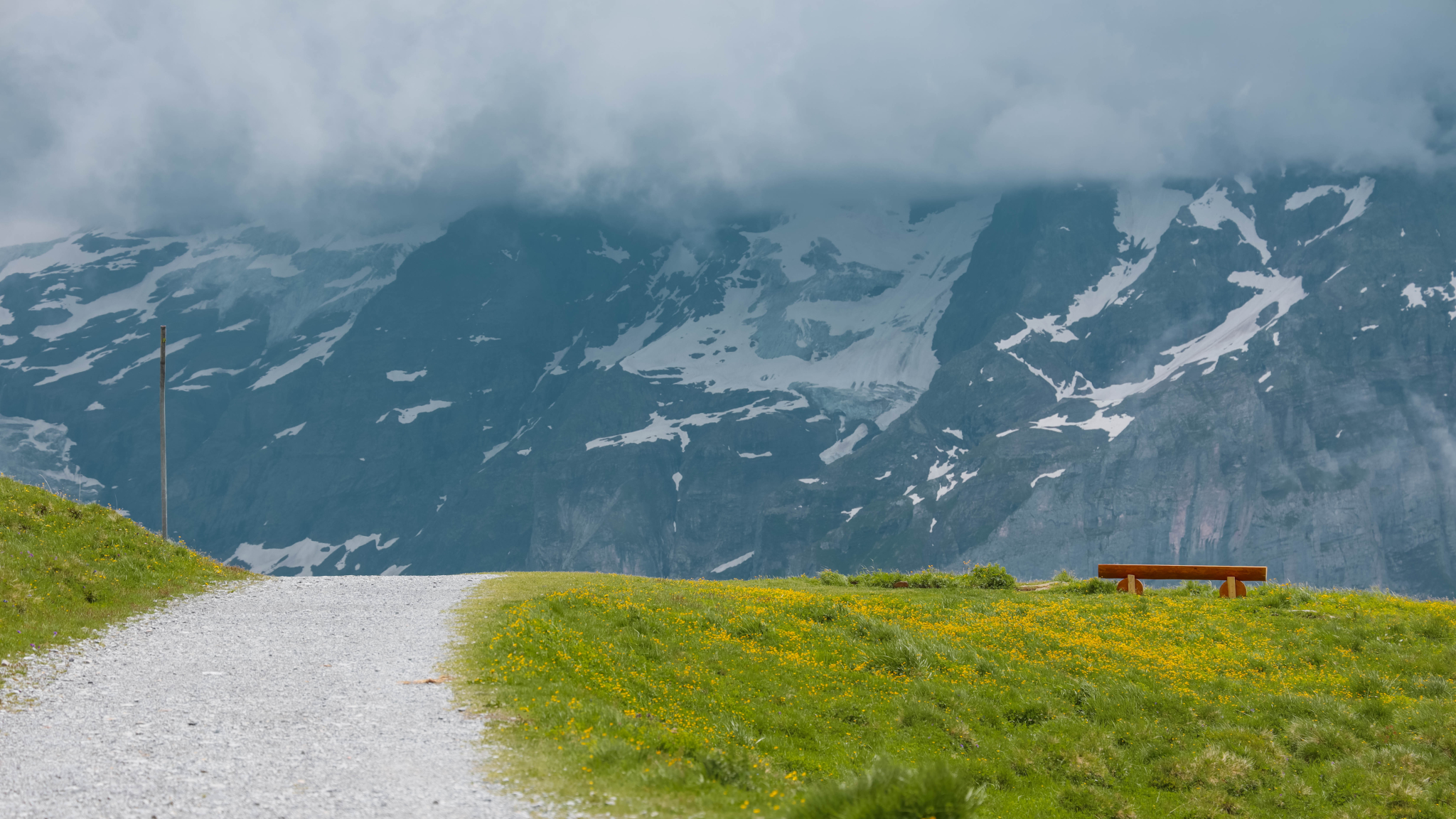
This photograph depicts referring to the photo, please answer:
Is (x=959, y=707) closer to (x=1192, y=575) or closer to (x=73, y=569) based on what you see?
(x=1192, y=575)

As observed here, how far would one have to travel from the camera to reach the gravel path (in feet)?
38.9

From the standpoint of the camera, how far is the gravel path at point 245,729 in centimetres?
1186

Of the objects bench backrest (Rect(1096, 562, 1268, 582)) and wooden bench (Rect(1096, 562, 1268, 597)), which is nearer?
wooden bench (Rect(1096, 562, 1268, 597))

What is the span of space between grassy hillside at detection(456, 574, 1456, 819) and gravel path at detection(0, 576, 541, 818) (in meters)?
1.07

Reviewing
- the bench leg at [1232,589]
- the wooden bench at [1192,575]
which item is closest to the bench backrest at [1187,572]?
the wooden bench at [1192,575]

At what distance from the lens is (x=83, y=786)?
40.0 feet

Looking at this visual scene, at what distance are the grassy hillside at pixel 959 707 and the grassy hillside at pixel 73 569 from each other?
8.62 meters

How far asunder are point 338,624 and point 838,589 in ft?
62.8

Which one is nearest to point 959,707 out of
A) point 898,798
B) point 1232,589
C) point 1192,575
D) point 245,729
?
point 898,798

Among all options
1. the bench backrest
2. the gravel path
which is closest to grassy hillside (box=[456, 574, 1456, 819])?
the gravel path

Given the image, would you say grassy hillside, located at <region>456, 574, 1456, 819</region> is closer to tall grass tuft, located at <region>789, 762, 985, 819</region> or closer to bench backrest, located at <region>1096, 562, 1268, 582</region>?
tall grass tuft, located at <region>789, 762, 985, 819</region>

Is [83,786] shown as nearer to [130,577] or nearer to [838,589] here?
[130,577]

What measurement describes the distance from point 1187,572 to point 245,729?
31985mm

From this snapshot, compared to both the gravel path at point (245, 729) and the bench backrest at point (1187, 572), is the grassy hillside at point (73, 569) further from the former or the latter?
the bench backrest at point (1187, 572)
